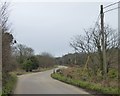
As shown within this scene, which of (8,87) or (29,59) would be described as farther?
(29,59)

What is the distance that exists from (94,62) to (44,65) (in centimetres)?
8100

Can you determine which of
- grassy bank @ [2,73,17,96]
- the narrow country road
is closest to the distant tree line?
the narrow country road

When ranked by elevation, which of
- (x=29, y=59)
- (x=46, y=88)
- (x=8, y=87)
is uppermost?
(x=29, y=59)

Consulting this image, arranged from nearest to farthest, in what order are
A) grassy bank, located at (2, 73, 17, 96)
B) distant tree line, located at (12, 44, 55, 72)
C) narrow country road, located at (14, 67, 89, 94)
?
1. grassy bank, located at (2, 73, 17, 96)
2. narrow country road, located at (14, 67, 89, 94)
3. distant tree line, located at (12, 44, 55, 72)

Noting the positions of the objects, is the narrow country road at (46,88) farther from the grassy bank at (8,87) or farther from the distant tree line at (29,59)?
the distant tree line at (29,59)

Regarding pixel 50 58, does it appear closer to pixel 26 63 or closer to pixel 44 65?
pixel 44 65

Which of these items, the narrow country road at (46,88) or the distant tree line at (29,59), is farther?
the distant tree line at (29,59)

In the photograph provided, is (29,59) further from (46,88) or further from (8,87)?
(8,87)

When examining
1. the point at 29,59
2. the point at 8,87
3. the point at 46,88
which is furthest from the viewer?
the point at 29,59

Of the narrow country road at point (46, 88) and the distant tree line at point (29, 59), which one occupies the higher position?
the distant tree line at point (29, 59)

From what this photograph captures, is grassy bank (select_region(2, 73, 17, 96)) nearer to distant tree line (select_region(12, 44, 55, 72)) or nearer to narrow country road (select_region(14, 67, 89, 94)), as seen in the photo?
narrow country road (select_region(14, 67, 89, 94))

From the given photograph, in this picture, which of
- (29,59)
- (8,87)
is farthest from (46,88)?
(29,59)

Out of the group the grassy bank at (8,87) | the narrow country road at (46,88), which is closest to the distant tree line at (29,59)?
the narrow country road at (46,88)

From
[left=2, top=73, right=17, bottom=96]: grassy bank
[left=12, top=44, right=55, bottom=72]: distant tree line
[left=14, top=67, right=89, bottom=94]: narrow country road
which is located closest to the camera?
[left=2, top=73, right=17, bottom=96]: grassy bank
